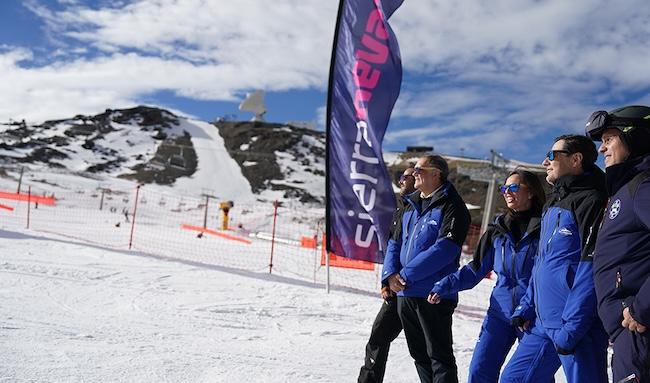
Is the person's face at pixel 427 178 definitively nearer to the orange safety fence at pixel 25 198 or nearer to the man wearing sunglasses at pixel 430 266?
the man wearing sunglasses at pixel 430 266

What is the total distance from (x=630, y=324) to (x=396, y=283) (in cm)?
155

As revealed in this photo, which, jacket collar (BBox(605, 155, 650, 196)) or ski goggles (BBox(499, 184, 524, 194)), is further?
ski goggles (BBox(499, 184, 524, 194))

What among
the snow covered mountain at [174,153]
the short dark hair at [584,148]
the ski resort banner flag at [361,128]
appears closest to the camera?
the short dark hair at [584,148]

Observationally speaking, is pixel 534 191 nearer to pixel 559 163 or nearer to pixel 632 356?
pixel 559 163

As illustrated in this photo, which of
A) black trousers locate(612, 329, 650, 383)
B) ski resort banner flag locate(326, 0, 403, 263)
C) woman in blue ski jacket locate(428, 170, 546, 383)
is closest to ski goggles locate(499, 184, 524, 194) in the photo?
woman in blue ski jacket locate(428, 170, 546, 383)

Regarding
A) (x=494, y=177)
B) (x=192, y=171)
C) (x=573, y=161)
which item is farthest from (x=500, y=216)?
(x=192, y=171)

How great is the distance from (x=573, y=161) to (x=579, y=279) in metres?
0.68

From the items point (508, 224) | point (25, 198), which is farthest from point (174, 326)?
point (25, 198)

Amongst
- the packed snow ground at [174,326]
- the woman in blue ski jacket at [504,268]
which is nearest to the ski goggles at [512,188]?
the woman in blue ski jacket at [504,268]

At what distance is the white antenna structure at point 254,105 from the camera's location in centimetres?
9275

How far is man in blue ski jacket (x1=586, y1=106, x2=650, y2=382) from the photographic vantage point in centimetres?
185

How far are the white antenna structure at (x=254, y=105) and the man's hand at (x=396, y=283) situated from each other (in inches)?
3613

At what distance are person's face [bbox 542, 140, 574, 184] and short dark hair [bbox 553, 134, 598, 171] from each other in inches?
1.2

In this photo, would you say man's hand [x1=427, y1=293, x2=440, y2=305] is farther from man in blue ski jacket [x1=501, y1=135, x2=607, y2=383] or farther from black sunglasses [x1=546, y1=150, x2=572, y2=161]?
black sunglasses [x1=546, y1=150, x2=572, y2=161]
